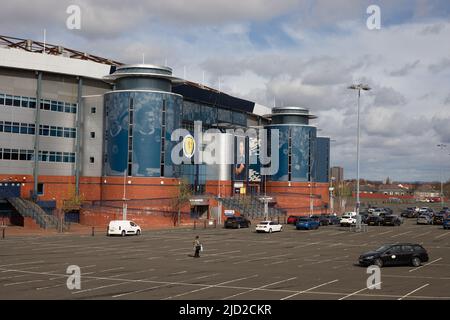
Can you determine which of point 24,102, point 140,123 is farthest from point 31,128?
point 140,123

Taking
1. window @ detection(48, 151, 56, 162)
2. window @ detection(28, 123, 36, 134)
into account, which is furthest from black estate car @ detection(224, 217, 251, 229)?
window @ detection(28, 123, 36, 134)

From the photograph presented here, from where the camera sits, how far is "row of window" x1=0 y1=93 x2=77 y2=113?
71.4m

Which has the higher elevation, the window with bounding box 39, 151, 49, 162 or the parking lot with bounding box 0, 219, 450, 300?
the window with bounding box 39, 151, 49, 162

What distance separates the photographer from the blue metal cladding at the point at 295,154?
106 metres

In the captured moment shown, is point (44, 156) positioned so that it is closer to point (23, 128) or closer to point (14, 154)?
point (14, 154)

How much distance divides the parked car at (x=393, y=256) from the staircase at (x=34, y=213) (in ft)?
132

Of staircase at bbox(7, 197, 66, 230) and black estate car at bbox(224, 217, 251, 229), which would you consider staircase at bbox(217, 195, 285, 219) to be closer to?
black estate car at bbox(224, 217, 251, 229)

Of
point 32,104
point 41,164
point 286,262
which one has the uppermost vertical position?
point 32,104
